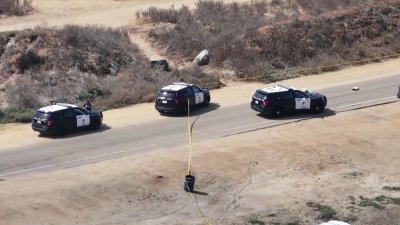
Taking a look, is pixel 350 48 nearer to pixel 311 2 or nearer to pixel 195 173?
pixel 311 2

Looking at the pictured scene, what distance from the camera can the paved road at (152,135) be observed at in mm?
32125

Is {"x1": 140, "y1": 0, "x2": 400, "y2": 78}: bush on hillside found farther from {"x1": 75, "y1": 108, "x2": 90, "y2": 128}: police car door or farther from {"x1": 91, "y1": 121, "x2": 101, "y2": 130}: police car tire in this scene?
{"x1": 75, "y1": 108, "x2": 90, "y2": 128}: police car door

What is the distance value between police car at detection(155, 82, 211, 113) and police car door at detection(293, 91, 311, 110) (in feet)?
15.9

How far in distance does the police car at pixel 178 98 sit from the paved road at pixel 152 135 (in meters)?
0.54

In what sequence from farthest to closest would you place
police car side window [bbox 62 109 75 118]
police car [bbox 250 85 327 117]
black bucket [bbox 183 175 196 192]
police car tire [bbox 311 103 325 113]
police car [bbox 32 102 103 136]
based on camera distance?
police car tire [bbox 311 103 325 113], police car [bbox 250 85 327 117], police car side window [bbox 62 109 75 118], police car [bbox 32 102 103 136], black bucket [bbox 183 175 196 192]

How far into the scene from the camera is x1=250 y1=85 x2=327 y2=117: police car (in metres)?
37.6

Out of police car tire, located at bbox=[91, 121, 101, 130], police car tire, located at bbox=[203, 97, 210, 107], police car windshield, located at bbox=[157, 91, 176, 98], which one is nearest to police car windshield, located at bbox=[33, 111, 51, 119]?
police car tire, located at bbox=[91, 121, 101, 130]

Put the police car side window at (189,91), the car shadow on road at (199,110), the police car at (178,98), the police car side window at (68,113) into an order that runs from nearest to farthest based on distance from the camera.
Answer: the police car side window at (68,113)
the police car at (178,98)
the police car side window at (189,91)
the car shadow on road at (199,110)

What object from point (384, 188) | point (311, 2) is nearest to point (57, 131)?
point (384, 188)

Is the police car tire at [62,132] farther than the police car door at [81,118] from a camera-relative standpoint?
No

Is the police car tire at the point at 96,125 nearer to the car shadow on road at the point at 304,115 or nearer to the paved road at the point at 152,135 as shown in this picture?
the paved road at the point at 152,135

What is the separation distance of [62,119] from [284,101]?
10925 mm

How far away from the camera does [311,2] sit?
2362 inches

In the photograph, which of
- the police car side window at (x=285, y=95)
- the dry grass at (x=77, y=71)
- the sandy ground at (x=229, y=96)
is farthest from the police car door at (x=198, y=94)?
the police car side window at (x=285, y=95)
